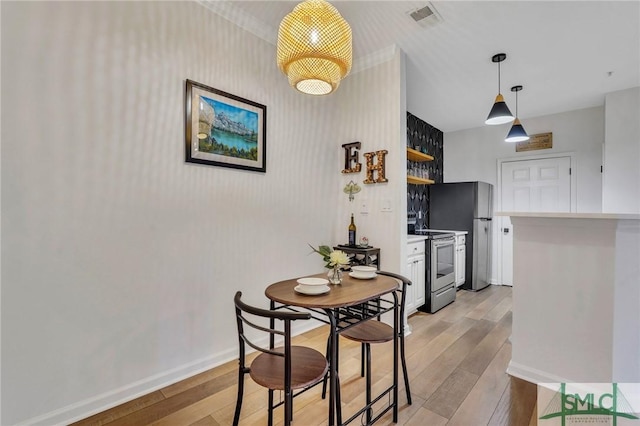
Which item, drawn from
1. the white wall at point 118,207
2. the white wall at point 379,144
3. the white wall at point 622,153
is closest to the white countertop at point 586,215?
the white wall at point 379,144

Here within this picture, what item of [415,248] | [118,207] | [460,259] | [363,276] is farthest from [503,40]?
[118,207]

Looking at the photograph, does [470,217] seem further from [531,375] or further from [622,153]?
[531,375]

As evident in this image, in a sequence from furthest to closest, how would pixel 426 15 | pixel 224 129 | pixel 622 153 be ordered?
pixel 622 153 → pixel 426 15 → pixel 224 129

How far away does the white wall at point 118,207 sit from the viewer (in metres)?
1.53

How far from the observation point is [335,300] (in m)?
1.40

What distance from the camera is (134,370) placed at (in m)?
1.88

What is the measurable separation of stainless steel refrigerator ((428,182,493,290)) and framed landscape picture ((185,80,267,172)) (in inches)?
131

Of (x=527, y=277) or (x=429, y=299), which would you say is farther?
(x=429, y=299)

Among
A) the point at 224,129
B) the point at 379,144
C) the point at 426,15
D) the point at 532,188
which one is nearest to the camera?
the point at 224,129

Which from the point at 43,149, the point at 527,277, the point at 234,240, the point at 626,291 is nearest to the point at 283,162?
the point at 234,240

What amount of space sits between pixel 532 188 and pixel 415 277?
2.88 metres

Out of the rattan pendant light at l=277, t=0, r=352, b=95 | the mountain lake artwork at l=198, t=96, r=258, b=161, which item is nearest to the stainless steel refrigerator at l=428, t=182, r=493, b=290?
the mountain lake artwork at l=198, t=96, r=258, b=161

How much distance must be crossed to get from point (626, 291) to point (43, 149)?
3473 mm

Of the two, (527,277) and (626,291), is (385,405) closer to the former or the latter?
(527,277)
